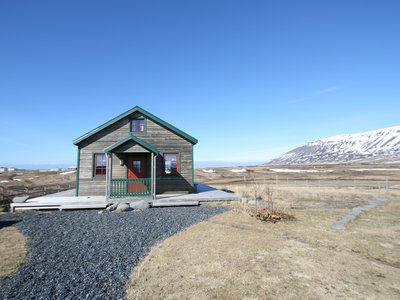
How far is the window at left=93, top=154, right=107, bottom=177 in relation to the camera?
15641 millimetres

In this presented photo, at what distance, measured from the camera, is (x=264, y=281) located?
462 cm

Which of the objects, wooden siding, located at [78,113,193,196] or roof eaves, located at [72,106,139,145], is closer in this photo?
roof eaves, located at [72,106,139,145]

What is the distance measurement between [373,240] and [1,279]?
33.9ft

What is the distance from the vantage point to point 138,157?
16016 mm

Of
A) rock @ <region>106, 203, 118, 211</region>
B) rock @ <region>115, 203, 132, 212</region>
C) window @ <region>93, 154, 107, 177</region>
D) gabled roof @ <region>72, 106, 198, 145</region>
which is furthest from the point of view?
gabled roof @ <region>72, 106, 198, 145</region>

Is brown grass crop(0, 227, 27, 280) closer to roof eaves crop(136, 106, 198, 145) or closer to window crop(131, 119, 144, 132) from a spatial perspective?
window crop(131, 119, 144, 132)

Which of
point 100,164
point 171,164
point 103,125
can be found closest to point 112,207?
point 100,164

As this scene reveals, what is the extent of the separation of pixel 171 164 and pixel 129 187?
3.38 metres

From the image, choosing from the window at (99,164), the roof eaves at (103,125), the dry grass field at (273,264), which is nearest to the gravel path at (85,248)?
the dry grass field at (273,264)

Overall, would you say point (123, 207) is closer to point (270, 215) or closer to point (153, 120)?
point (153, 120)

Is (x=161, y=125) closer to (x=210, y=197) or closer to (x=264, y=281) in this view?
(x=210, y=197)

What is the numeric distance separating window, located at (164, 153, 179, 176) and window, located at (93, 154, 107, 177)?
4.32 metres

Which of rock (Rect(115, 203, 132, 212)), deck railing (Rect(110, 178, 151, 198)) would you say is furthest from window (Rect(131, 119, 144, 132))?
rock (Rect(115, 203, 132, 212))

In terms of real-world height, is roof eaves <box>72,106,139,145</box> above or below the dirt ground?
above
